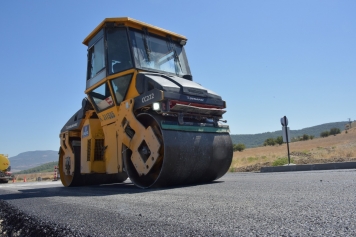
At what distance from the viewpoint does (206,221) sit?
1.97 metres

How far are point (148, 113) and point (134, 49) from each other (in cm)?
128

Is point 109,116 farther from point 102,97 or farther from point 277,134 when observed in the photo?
point 277,134

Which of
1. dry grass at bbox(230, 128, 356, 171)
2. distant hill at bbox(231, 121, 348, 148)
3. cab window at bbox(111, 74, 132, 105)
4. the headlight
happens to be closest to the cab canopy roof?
cab window at bbox(111, 74, 132, 105)

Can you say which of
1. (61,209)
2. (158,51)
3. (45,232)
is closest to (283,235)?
(45,232)

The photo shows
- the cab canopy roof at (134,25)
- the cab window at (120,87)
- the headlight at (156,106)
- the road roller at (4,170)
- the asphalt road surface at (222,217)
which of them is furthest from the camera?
the road roller at (4,170)

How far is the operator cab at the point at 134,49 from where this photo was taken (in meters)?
5.52

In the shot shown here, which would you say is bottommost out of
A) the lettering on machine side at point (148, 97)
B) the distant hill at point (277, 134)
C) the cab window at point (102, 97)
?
the lettering on machine side at point (148, 97)

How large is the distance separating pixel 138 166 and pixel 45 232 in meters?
2.82

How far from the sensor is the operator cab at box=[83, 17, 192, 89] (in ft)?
18.1

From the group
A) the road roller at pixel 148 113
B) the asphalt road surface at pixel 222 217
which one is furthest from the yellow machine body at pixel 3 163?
→ the asphalt road surface at pixel 222 217

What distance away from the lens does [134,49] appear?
5465 mm

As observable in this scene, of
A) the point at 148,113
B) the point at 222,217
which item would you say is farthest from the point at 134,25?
the point at 222,217

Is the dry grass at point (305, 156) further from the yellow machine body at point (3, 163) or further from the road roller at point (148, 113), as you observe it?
the yellow machine body at point (3, 163)

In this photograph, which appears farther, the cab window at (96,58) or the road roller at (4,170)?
the road roller at (4,170)
